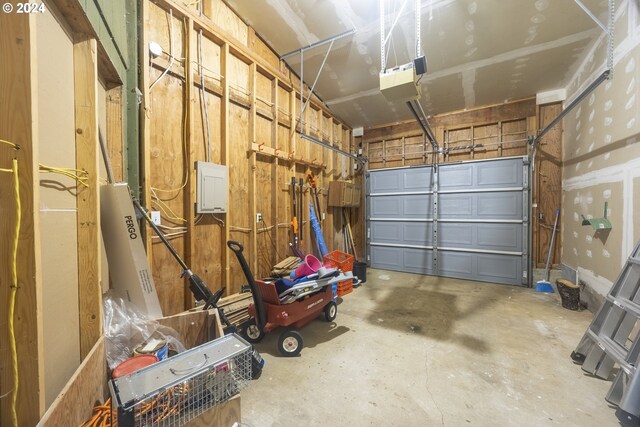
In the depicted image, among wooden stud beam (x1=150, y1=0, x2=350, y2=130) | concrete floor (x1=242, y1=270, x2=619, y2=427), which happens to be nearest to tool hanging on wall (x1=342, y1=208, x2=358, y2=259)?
concrete floor (x1=242, y1=270, x2=619, y2=427)

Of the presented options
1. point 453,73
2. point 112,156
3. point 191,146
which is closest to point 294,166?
point 191,146

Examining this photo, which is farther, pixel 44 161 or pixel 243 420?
pixel 243 420

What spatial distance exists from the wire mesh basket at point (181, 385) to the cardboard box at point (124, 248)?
849mm

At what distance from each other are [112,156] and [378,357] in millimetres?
2859

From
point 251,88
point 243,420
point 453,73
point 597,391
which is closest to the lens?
point 243,420

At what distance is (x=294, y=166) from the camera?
4.12 m

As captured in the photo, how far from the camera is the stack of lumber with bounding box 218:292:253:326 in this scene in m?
2.68

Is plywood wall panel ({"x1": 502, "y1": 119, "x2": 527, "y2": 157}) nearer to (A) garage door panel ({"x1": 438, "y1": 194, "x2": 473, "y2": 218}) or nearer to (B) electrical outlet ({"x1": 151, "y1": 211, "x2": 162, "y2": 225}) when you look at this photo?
(A) garage door panel ({"x1": 438, "y1": 194, "x2": 473, "y2": 218})

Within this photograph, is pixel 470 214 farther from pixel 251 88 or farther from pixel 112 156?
pixel 112 156

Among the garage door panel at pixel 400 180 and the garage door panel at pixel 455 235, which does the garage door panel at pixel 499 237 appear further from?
the garage door panel at pixel 400 180

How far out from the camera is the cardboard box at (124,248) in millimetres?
1797

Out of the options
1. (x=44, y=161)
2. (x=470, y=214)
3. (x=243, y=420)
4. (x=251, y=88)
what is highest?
(x=251, y=88)

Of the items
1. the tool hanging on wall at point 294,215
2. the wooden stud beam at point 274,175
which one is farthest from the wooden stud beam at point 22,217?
the tool hanging on wall at point 294,215

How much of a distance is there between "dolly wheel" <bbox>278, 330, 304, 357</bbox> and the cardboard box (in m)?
1.05
